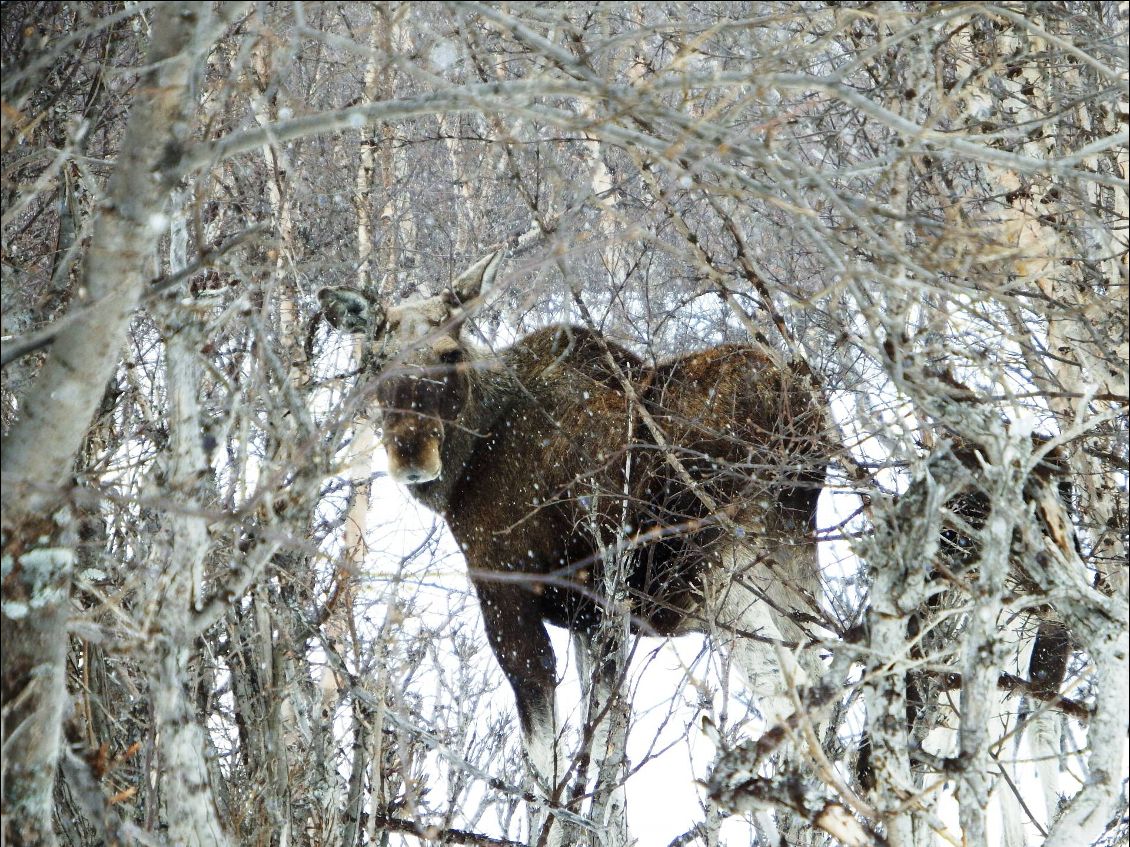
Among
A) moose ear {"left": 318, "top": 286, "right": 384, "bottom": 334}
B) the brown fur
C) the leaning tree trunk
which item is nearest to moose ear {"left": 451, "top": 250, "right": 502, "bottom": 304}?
the brown fur

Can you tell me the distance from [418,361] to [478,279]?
0.55m

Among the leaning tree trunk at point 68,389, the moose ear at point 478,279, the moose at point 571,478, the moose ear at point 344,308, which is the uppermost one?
the moose ear at point 478,279

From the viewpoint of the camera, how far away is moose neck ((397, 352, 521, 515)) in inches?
227

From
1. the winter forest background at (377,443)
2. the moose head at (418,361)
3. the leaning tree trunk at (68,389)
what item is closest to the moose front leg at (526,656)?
the winter forest background at (377,443)

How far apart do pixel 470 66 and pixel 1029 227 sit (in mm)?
2411

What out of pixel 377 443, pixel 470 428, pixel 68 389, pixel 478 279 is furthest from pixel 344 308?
pixel 68 389

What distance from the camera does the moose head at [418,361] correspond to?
4906mm

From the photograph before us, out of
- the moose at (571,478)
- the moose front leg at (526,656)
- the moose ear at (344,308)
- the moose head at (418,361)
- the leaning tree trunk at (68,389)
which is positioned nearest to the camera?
the leaning tree trunk at (68,389)

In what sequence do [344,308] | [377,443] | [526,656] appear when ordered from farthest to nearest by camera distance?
1. [526,656]
2. [344,308]
3. [377,443]

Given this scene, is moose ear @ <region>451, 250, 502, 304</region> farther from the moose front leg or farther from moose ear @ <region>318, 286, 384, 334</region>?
the moose front leg

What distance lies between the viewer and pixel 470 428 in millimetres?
5762

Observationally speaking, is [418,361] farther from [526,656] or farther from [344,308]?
[526,656]

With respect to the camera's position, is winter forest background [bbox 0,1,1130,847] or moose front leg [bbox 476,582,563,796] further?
moose front leg [bbox 476,582,563,796]

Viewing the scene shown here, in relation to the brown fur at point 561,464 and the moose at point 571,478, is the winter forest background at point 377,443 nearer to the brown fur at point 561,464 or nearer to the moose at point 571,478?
the moose at point 571,478
